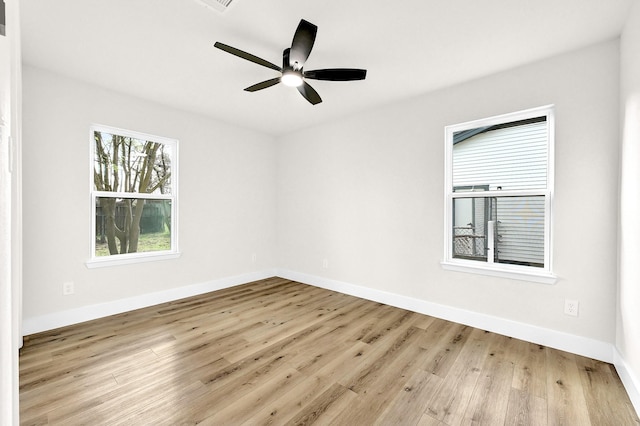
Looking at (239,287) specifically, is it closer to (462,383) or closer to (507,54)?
(462,383)


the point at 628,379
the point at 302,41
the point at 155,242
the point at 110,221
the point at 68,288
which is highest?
the point at 302,41

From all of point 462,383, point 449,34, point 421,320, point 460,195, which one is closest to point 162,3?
point 449,34

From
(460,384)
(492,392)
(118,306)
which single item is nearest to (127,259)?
(118,306)

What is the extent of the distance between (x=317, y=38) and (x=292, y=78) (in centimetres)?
36

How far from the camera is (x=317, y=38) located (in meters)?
2.30

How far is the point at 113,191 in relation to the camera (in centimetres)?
335

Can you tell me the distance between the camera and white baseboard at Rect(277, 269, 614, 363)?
238cm

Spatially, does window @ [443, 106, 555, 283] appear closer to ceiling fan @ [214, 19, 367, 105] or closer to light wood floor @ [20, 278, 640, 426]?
light wood floor @ [20, 278, 640, 426]

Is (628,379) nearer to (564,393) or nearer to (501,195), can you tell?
(564,393)

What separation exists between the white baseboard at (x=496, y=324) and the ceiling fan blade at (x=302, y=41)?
2838 mm

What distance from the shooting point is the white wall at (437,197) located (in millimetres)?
2365

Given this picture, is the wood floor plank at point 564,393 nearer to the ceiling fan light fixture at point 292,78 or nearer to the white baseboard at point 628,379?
the white baseboard at point 628,379

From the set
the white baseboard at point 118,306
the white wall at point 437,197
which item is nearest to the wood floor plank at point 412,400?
the white wall at point 437,197

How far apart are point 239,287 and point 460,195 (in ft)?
10.9
